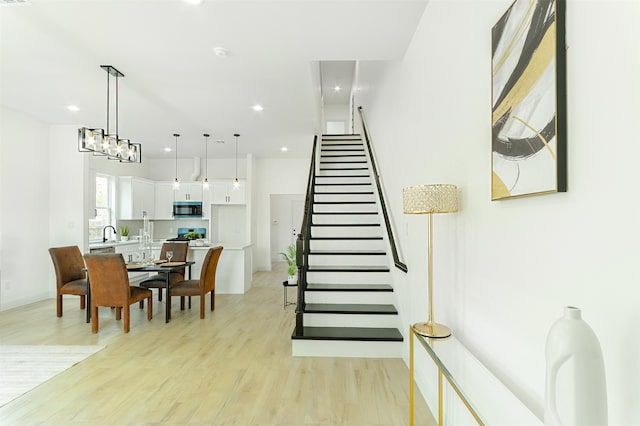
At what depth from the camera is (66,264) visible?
199 inches

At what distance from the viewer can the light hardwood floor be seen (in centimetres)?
246

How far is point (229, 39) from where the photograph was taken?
10.3ft

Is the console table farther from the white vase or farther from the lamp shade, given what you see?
the lamp shade

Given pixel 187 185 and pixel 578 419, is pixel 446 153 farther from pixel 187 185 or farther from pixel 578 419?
pixel 187 185

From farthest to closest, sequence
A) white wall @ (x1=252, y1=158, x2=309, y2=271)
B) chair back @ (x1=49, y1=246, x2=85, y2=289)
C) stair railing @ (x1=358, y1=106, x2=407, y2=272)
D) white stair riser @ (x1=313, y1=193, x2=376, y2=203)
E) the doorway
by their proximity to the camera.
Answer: the doorway → white wall @ (x1=252, y1=158, x2=309, y2=271) → white stair riser @ (x1=313, y1=193, x2=376, y2=203) → chair back @ (x1=49, y1=246, x2=85, y2=289) → stair railing @ (x1=358, y1=106, x2=407, y2=272)

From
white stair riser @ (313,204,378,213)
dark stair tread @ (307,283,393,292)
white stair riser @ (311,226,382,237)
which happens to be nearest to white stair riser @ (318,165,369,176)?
white stair riser @ (313,204,378,213)

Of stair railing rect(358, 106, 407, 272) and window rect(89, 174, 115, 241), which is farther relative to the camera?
window rect(89, 174, 115, 241)

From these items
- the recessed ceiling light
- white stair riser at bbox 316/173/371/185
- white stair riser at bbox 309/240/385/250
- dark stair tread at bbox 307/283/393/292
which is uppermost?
the recessed ceiling light

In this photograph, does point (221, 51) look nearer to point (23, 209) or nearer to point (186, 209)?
point (23, 209)

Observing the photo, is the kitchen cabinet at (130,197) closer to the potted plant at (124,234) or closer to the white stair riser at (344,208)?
the potted plant at (124,234)

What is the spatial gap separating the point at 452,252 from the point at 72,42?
3722 mm

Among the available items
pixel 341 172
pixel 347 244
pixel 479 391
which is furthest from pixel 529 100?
pixel 341 172

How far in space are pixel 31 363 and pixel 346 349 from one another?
304cm

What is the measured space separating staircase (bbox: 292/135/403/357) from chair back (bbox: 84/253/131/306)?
7.38 ft
